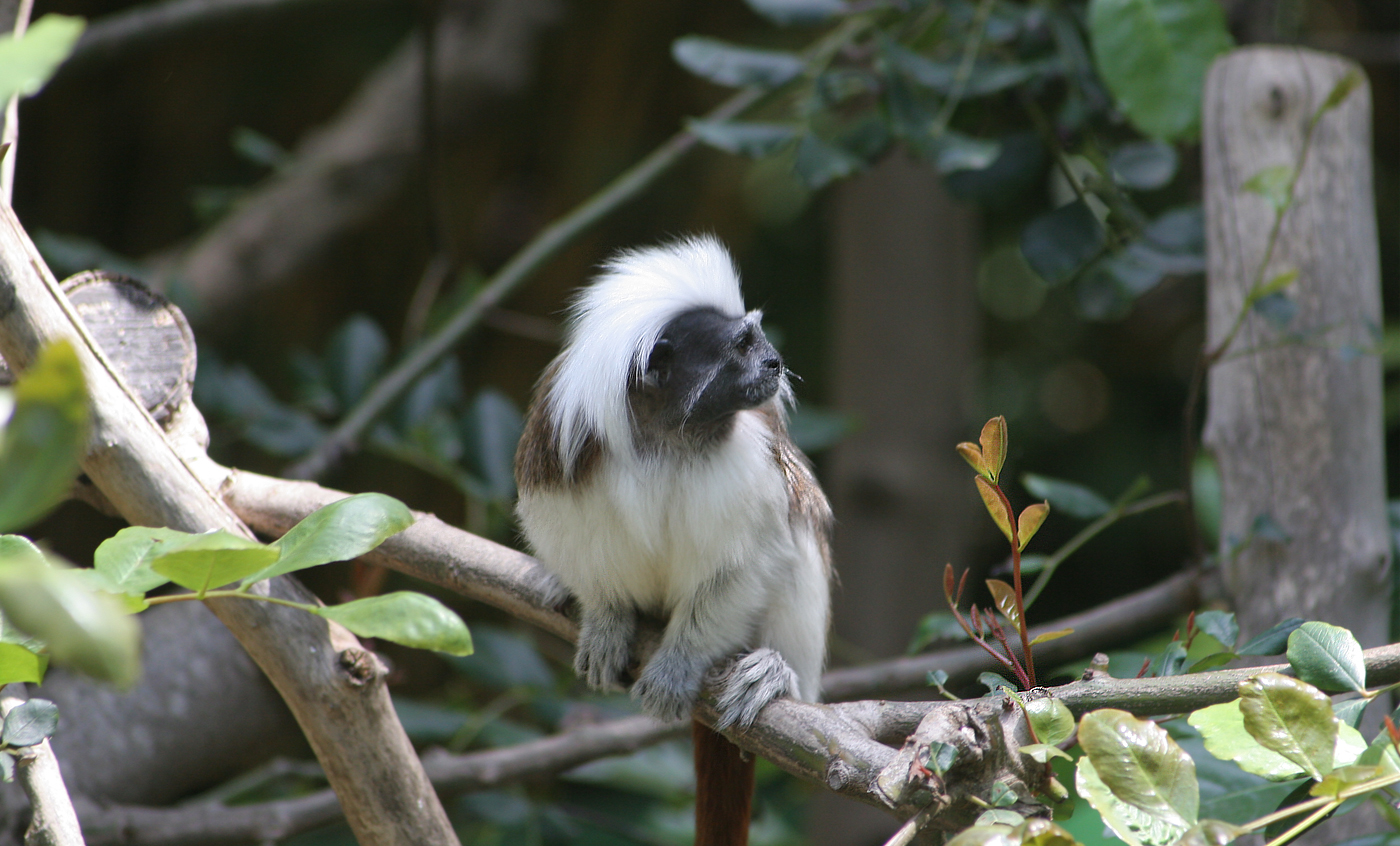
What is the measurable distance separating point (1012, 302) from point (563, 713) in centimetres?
349

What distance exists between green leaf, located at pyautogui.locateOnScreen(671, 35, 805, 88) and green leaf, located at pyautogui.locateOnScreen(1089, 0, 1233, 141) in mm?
609

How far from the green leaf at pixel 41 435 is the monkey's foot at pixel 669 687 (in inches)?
50.4

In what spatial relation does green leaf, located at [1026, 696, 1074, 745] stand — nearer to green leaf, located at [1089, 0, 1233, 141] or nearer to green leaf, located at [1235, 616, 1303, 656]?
green leaf, located at [1235, 616, 1303, 656]

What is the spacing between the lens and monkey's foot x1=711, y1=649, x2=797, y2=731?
1.56m

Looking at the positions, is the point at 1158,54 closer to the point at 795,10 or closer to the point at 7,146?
the point at 795,10

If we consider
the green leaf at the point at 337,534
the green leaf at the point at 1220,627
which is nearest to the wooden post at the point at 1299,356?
the green leaf at the point at 1220,627

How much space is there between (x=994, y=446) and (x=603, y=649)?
1.02m

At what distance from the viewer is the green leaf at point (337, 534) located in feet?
2.89

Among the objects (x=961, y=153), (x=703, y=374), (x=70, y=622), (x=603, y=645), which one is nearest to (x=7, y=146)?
(x=703, y=374)

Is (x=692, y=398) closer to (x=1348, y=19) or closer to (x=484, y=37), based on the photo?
(x=484, y=37)

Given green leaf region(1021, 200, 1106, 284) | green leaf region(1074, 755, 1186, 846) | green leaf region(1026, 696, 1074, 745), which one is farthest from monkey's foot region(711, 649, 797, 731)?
green leaf region(1021, 200, 1106, 284)

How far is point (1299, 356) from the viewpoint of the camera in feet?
6.53

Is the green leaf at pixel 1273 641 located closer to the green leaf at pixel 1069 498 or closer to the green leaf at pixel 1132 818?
the green leaf at pixel 1132 818

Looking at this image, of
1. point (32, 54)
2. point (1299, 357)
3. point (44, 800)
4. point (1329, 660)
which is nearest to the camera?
point (32, 54)
